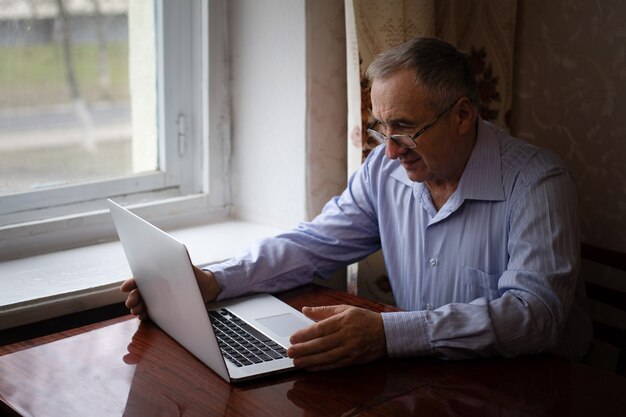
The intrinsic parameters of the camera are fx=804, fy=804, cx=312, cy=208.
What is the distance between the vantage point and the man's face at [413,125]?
1601 mm

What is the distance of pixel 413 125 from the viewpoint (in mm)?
1622

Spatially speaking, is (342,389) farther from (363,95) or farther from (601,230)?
(601,230)

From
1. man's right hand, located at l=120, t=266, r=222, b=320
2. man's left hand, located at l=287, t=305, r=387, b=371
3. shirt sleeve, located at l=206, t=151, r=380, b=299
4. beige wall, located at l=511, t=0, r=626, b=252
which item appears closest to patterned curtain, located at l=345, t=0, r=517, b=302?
beige wall, located at l=511, t=0, r=626, b=252

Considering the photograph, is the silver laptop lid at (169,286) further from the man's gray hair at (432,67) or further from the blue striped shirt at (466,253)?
the man's gray hair at (432,67)

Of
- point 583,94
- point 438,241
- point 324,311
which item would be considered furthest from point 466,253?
point 583,94

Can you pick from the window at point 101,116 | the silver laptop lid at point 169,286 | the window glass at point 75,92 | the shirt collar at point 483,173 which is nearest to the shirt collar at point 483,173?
the shirt collar at point 483,173

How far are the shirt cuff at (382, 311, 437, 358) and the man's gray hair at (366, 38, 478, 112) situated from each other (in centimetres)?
46

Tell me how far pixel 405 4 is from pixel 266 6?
17.2 inches

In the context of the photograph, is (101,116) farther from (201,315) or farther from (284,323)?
(201,315)

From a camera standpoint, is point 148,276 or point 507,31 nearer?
point 148,276

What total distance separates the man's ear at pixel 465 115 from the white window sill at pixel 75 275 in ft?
2.33

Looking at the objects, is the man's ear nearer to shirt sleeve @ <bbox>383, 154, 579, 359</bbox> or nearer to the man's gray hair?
the man's gray hair

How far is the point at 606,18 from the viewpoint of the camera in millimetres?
1975

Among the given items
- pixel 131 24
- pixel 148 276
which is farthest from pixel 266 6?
pixel 148 276
